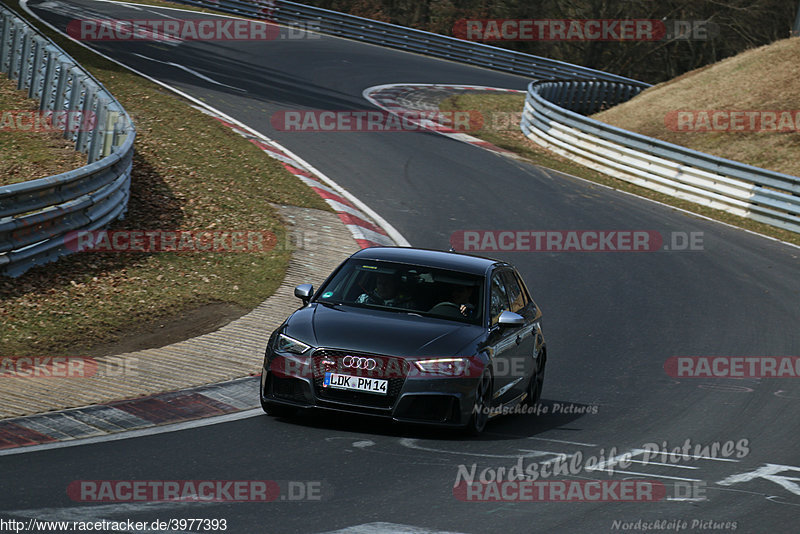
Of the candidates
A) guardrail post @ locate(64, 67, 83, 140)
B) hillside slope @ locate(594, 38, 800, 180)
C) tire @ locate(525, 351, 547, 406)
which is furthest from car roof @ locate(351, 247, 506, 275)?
hillside slope @ locate(594, 38, 800, 180)

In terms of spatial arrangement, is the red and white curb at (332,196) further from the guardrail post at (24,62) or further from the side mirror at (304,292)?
the side mirror at (304,292)

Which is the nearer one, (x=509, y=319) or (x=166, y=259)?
(x=509, y=319)

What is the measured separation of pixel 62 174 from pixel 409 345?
21.1 ft

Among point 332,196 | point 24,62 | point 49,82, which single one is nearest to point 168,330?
point 332,196

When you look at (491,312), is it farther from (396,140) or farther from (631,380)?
(396,140)

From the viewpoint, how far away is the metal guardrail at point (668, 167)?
78.8ft

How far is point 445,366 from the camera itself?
8.86 m

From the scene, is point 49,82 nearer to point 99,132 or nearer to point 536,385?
point 99,132

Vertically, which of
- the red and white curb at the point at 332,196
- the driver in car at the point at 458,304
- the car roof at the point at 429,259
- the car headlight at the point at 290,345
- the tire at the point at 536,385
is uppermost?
the car roof at the point at 429,259

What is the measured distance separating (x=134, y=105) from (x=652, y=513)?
1893 cm

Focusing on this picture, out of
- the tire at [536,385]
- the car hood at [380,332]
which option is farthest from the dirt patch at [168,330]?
the tire at [536,385]

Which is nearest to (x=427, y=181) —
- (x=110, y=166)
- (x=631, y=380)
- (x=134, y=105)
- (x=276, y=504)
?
(x=134, y=105)

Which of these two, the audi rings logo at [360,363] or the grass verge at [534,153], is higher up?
the audi rings logo at [360,363]

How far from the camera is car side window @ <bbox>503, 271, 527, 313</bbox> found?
35.4 ft
